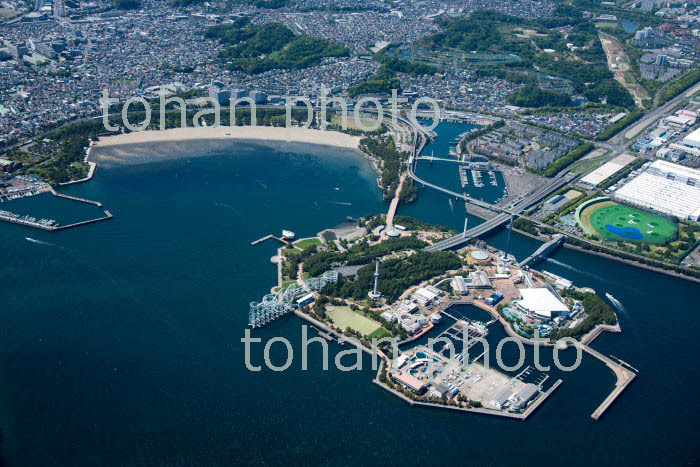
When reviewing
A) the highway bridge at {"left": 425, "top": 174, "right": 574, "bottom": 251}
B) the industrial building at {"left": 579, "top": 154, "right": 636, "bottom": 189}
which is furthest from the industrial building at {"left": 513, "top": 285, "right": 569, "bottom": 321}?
the industrial building at {"left": 579, "top": 154, "right": 636, "bottom": 189}

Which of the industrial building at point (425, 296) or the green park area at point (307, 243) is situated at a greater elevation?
the green park area at point (307, 243)

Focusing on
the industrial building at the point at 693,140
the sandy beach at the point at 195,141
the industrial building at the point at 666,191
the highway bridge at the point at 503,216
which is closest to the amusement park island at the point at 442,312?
the highway bridge at the point at 503,216

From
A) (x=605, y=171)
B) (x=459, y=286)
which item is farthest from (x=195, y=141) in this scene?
(x=605, y=171)

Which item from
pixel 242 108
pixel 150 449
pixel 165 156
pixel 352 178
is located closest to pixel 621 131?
pixel 352 178

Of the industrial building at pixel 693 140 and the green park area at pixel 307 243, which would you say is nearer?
the green park area at pixel 307 243

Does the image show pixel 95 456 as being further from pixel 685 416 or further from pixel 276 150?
pixel 276 150

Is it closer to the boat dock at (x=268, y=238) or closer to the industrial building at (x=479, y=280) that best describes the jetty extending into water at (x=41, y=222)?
the boat dock at (x=268, y=238)

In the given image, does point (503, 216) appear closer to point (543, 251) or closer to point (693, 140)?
point (543, 251)

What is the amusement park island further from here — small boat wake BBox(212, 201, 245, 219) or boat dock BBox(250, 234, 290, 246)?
small boat wake BBox(212, 201, 245, 219)
